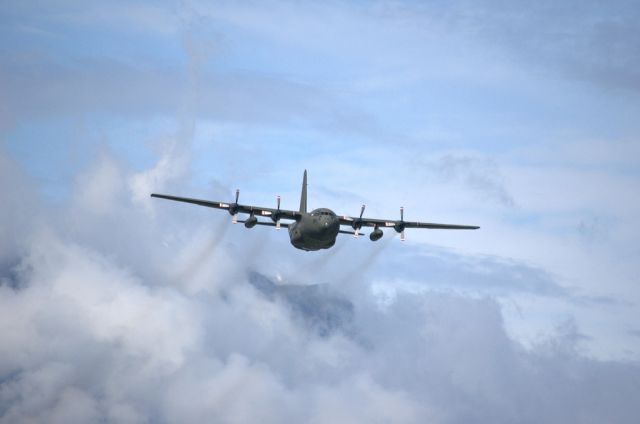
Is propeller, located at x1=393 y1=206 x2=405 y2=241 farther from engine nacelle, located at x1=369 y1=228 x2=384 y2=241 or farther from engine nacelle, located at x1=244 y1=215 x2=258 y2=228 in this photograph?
engine nacelle, located at x1=244 y1=215 x2=258 y2=228

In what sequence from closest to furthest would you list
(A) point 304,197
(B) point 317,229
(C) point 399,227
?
(B) point 317,229, (C) point 399,227, (A) point 304,197

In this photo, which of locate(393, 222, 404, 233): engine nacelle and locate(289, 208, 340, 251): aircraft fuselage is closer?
locate(289, 208, 340, 251): aircraft fuselage

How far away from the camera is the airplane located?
9656cm

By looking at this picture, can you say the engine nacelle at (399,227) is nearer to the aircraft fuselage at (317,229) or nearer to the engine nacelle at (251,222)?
the aircraft fuselage at (317,229)

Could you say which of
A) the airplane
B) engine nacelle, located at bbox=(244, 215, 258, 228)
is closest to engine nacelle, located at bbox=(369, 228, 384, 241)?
the airplane

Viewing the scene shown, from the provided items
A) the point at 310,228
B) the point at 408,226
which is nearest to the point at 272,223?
the point at 310,228

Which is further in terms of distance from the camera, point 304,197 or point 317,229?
point 304,197

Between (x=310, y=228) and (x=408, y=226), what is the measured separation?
15.7 meters

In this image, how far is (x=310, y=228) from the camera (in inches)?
3814

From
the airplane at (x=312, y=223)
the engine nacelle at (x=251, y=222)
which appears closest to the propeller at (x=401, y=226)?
the airplane at (x=312, y=223)

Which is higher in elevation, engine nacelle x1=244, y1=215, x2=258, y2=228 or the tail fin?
the tail fin

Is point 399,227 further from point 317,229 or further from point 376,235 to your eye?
point 317,229

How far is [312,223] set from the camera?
96.7 meters


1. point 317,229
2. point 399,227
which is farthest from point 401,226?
point 317,229
